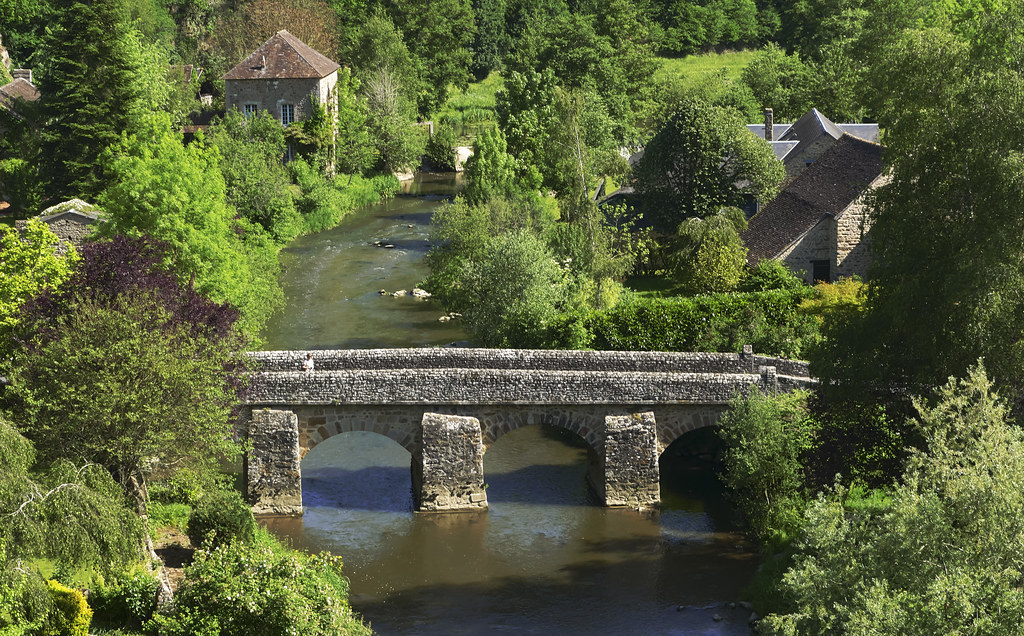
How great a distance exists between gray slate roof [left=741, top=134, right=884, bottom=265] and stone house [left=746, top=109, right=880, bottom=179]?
3.67 meters

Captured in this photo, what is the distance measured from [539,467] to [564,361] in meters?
3.41

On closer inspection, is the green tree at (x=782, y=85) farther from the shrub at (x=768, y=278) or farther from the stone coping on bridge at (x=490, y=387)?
the stone coping on bridge at (x=490, y=387)

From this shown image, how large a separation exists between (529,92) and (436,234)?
18.4 m

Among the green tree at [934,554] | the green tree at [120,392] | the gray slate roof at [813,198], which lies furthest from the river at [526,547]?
Answer: the gray slate roof at [813,198]

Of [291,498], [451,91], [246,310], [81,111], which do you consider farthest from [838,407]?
[451,91]

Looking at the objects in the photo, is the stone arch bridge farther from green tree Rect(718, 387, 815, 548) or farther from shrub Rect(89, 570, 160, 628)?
shrub Rect(89, 570, 160, 628)

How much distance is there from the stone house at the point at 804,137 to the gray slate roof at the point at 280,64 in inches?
1004

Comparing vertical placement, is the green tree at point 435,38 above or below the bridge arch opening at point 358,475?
above

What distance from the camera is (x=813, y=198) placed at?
45.5 metres

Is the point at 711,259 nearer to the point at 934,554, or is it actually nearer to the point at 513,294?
the point at 513,294

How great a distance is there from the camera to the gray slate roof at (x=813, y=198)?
44.0 m

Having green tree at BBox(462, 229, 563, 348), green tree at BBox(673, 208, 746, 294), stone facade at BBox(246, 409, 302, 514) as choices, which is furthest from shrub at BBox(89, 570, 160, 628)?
green tree at BBox(673, 208, 746, 294)

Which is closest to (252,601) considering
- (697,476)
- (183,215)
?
(697,476)

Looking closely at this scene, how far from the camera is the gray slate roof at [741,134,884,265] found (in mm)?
43969
